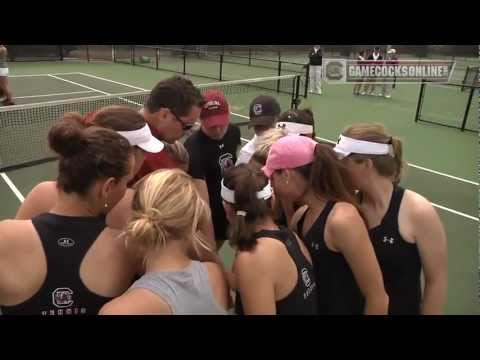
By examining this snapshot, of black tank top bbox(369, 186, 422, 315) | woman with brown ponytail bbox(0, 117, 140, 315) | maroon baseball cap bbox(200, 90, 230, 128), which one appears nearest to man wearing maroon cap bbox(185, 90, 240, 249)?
maroon baseball cap bbox(200, 90, 230, 128)

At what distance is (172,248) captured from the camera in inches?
69.9

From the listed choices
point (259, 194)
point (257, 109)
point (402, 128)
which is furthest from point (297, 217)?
point (402, 128)

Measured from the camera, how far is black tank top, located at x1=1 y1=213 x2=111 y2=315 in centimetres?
178

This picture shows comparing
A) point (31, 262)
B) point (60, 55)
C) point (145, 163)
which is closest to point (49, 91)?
point (60, 55)

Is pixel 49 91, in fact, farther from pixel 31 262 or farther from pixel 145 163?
pixel 31 262

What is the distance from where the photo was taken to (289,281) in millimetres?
1995

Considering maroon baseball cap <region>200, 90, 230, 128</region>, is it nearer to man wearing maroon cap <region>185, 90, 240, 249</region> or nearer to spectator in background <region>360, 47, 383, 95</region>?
man wearing maroon cap <region>185, 90, 240, 249</region>

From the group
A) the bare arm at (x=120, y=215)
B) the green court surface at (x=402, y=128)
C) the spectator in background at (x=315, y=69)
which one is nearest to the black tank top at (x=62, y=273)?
the bare arm at (x=120, y=215)

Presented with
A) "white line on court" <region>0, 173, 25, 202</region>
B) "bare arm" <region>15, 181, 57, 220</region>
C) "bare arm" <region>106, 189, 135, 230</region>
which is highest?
"bare arm" <region>106, 189, 135, 230</region>

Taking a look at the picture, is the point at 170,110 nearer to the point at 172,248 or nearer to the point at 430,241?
the point at 172,248

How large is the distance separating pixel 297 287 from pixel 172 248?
25.9 inches

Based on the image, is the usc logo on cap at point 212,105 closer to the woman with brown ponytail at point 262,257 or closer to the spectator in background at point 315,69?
the woman with brown ponytail at point 262,257

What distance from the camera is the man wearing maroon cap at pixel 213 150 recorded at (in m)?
3.82

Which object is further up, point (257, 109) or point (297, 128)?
point (257, 109)
